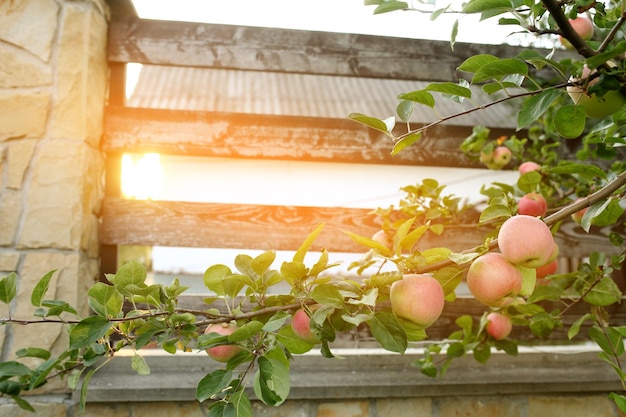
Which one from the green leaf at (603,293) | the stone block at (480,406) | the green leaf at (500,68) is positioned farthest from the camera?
the stone block at (480,406)

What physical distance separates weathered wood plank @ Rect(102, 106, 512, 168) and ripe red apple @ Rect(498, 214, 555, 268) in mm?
939

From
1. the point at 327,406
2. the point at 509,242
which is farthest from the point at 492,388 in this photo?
the point at 509,242

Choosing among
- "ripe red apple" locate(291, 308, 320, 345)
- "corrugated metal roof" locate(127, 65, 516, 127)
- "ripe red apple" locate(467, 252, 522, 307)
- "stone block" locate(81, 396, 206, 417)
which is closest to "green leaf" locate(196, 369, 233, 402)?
"ripe red apple" locate(291, 308, 320, 345)

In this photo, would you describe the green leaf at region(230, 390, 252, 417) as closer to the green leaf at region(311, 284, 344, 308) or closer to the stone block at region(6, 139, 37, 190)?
the green leaf at region(311, 284, 344, 308)

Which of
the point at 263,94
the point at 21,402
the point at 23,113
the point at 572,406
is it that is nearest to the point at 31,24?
Result: the point at 23,113

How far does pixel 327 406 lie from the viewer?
1424 millimetres

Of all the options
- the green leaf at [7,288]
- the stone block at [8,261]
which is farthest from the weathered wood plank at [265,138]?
the green leaf at [7,288]

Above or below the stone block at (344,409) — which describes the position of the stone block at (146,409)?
above

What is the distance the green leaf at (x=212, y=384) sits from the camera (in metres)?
0.68

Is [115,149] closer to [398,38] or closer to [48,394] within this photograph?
[48,394]

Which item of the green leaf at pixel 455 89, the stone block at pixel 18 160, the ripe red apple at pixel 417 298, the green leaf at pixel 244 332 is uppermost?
the stone block at pixel 18 160

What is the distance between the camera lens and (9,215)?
1.34 metres

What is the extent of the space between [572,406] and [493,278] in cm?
112

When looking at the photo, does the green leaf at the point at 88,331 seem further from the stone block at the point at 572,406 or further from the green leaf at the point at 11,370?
the stone block at the point at 572,406
